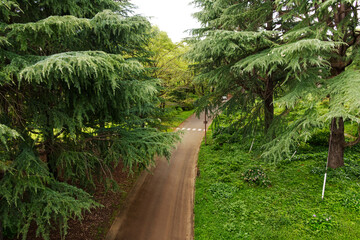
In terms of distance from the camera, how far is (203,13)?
11250 mm

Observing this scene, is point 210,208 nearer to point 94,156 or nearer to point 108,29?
point 94,156

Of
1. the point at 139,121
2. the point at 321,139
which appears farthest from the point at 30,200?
the point at 321,139

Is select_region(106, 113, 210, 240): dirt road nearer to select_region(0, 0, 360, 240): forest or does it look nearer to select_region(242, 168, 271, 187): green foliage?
select_region(0, 0, 360, 240): forest

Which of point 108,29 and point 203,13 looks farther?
point 203,13

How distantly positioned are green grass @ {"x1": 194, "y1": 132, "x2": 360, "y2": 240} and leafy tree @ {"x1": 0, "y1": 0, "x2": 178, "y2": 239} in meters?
3.33

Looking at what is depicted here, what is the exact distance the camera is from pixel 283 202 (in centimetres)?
703

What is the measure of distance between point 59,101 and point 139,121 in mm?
2877

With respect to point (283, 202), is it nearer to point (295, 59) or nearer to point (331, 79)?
point (331, 79)

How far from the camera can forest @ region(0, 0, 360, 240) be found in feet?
13.2

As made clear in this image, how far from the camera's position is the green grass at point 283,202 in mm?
5883

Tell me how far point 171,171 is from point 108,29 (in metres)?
7.99

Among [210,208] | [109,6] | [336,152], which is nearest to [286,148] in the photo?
[210,208]

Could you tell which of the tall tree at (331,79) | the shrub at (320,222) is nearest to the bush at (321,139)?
the tall tree at (331,79)

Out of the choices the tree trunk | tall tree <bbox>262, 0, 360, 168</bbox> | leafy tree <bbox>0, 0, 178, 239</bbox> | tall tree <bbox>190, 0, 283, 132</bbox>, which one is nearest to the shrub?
tall tree <bbox>262, 0, 360, 168</bbox>
